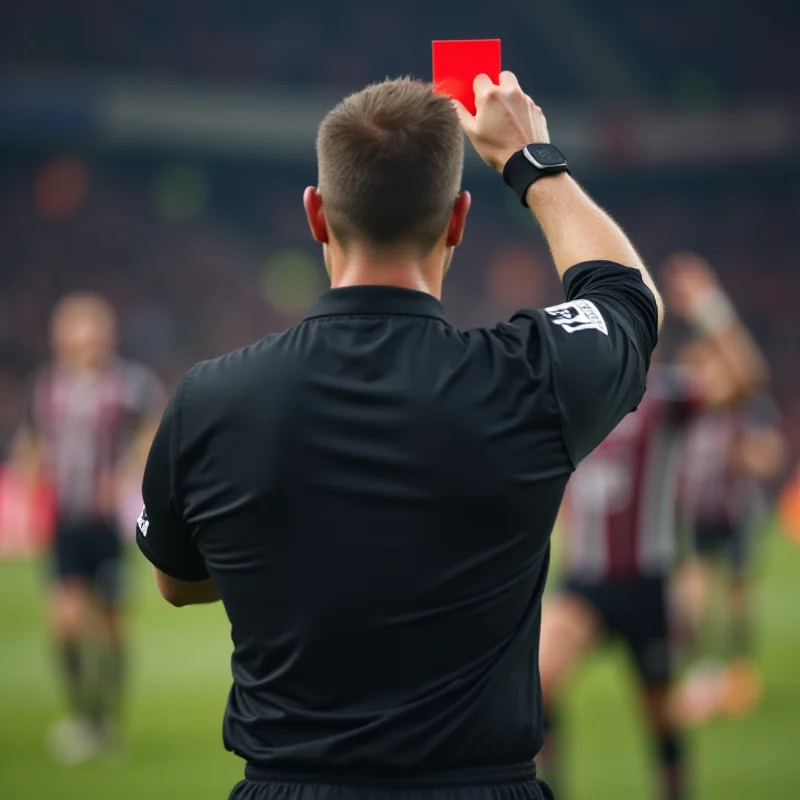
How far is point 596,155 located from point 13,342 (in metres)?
12.4

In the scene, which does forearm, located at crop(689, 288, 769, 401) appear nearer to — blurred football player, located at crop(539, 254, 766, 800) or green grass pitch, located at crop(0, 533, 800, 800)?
blurred football player, located at crop(539, 254, 766, 800)

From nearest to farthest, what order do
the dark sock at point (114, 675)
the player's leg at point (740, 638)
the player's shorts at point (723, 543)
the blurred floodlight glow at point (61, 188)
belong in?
the dark sock at point (114, 675), the player's leg at point (740, 638), the player's shorts at point (723, 543), the blurred floodlight glow at point (61, 188)

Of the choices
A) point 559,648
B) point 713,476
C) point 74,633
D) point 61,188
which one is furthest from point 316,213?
point 61,188

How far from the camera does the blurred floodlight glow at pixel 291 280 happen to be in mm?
25922

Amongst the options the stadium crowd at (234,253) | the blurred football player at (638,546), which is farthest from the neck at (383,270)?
the stadium crowd at (234,253)

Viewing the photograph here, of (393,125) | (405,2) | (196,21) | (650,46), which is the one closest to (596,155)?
(650,46)

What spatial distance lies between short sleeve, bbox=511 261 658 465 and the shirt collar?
0.45 feet

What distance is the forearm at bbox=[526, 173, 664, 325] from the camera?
1.97m

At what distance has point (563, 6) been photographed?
28703 mm

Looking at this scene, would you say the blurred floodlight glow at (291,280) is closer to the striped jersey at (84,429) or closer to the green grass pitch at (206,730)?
the green grass pitch at (206,730)

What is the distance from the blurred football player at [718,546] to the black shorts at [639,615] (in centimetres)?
290

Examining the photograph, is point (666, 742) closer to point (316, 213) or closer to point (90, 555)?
point (90, 555)

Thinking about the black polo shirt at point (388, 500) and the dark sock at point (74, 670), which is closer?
the black polo shirt at point (388, 500)

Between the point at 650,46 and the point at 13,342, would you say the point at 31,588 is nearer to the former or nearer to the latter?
the point at 13,342
